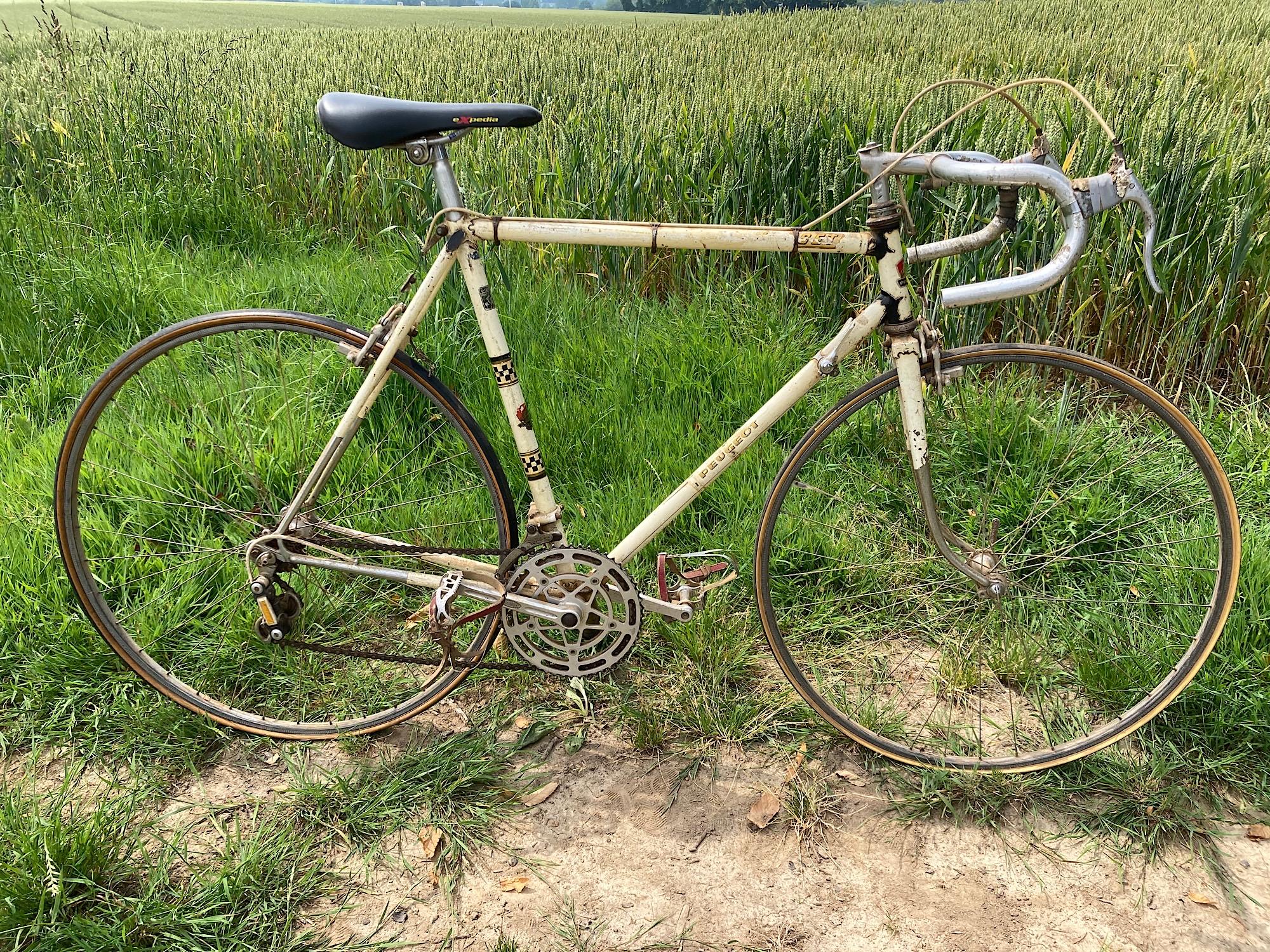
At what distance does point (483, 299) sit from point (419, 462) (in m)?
1.13

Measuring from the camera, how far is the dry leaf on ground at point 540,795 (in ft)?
7.76

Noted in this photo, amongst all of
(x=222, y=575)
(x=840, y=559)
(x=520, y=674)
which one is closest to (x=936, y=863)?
(x=840, y=559)

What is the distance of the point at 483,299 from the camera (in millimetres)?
2201

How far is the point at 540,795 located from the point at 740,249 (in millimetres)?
1536

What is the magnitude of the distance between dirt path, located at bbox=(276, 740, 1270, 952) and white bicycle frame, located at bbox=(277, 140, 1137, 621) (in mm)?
583

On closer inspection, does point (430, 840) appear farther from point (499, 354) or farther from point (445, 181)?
point (445, 181)

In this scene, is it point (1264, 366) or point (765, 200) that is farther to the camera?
point (765, 200)

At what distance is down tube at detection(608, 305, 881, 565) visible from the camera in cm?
210

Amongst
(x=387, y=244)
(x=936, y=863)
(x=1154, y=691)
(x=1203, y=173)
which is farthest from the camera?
(x=387, y=244)

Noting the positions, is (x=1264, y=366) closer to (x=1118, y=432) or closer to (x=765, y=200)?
(x=1118, y=432)

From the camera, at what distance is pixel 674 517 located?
2.48m

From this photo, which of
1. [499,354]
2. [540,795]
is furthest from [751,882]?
[499,354]

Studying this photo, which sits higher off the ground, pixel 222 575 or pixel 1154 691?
pixel 222 575

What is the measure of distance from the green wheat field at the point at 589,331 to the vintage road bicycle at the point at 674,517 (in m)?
0.17
